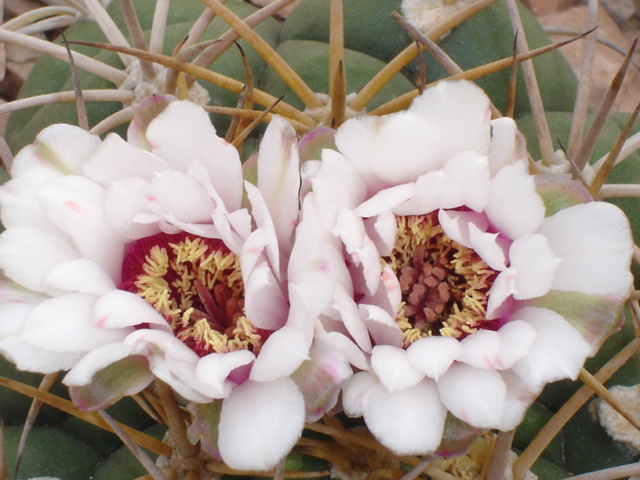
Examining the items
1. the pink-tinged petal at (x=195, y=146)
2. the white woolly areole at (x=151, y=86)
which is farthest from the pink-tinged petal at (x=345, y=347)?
the white woolly areole at (x=151, y=86)

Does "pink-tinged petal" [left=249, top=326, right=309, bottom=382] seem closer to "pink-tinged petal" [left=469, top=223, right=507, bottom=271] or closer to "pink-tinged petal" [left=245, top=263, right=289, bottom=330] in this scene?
"pink-tinged petal" [left=245, top=263, right=289, bottom=330]

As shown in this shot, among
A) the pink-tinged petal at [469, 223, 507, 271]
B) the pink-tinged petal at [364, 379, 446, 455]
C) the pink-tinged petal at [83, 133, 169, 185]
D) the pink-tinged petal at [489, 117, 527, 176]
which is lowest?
the pink-tinged petal at [364, 379, 446, 455]

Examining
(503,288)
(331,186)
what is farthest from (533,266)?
(331,186)

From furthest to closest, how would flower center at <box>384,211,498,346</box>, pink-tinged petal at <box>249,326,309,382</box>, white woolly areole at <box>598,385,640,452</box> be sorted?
white woolly areole at <box>598,385,640,452</box>
flower center at <box>384,211,498,346</box>
pink-tinged petal at <box>249,326,309,382</box>

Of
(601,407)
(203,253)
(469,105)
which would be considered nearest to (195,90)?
(203,253)

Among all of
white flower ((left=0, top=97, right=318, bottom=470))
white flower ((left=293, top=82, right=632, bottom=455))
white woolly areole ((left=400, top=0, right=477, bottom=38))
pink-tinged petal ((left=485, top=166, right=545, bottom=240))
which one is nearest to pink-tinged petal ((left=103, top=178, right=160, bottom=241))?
white flower ((left=0, top=97, right=318, bottom=470))

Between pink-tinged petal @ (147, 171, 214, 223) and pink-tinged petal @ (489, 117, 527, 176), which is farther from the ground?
pink-tinged petal @ (489, 117, 527, 176)

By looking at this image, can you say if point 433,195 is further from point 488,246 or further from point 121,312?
point 121,312
